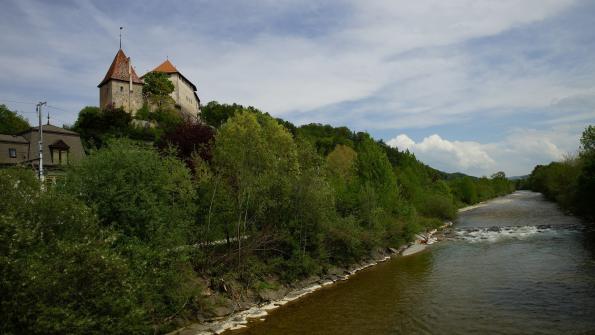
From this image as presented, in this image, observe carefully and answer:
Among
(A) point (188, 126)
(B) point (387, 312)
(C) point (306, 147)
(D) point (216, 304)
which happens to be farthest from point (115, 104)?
(B) point (387, 312)

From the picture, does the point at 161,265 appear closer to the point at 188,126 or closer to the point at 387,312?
the point at 387,312

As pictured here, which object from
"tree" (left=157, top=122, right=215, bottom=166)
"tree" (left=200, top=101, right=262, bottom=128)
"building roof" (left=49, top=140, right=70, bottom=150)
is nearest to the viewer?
"tree" (left=157, top=122, right=215, bottom=166)

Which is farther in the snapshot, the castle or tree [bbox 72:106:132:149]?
the castle

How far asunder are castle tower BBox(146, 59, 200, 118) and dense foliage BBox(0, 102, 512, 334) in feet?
167

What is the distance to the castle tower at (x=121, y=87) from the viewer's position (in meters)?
65.8

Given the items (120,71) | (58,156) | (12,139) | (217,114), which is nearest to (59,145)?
(58,156)

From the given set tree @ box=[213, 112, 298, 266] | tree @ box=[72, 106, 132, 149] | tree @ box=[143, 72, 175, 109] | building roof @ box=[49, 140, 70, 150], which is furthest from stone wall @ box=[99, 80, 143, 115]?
tree @ box=[213, 112, 298, 266]

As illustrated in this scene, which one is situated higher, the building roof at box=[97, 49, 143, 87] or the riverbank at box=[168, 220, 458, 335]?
the building roof at box=[97, 49, 143, 87]

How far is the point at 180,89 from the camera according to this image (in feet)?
274

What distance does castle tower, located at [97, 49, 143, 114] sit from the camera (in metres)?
65.8

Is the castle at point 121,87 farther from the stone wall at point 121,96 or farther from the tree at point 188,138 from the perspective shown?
the tree at point 188,138

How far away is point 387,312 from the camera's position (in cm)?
1928

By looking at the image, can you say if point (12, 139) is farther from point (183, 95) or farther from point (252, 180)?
point (183, 95)

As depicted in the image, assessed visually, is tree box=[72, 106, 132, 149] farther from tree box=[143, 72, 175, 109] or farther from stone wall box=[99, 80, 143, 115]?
tree box=[143, 72, 175, 109]
